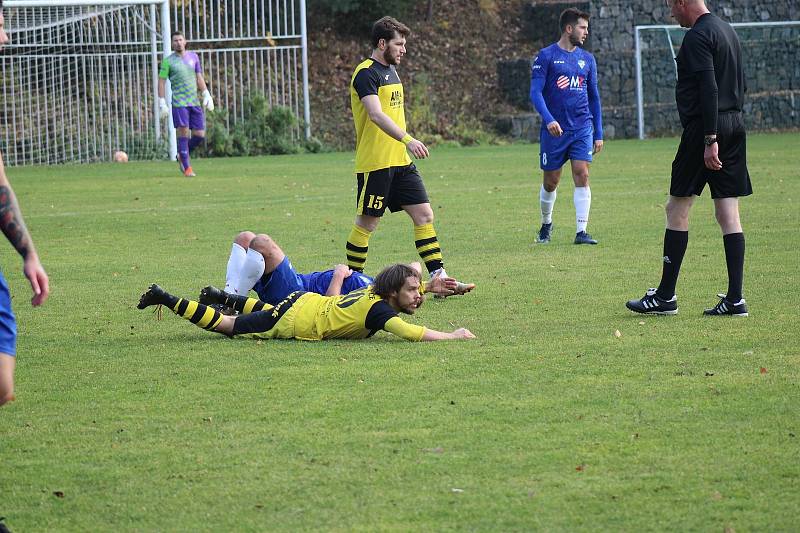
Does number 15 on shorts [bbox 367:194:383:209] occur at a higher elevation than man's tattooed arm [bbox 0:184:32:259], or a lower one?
lower

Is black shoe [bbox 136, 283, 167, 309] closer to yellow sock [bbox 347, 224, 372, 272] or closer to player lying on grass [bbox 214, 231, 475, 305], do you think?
player lying on grass [bbox 214, 231, 475, 305]

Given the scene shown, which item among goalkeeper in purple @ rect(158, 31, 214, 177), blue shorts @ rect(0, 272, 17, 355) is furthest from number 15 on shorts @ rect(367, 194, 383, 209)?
goalkeeper in purple @ rect(158, 31, 214, 177)

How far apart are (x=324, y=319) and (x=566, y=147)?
5915 mm

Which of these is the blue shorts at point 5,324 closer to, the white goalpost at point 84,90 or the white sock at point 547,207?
the white sock at point 547,207

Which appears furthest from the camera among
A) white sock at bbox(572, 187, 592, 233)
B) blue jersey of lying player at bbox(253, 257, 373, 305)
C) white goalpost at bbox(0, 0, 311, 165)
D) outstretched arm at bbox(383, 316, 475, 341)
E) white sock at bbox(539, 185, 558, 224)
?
white goalpost at bbox(0, 0, 311, 165)

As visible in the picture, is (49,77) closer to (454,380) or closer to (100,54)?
(100,54)

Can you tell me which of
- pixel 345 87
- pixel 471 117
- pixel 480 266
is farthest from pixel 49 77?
pixel 480 266

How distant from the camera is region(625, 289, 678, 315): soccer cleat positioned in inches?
336

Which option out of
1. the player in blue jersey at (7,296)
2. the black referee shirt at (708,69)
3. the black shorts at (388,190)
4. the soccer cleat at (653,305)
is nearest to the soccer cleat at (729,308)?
the soccer cleat at (653,305)

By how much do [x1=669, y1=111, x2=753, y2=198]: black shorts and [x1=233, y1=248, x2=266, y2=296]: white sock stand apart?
2760mm

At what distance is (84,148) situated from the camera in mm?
28453

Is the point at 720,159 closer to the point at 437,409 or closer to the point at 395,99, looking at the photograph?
the point at 395,99

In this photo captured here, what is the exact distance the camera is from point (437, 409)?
6.09 metres

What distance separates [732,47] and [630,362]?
2639mm
